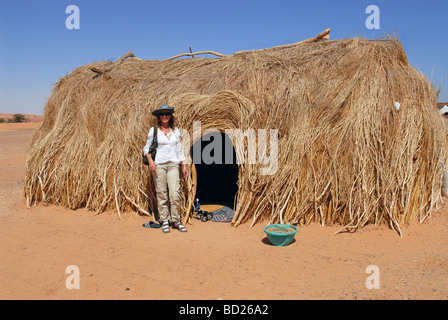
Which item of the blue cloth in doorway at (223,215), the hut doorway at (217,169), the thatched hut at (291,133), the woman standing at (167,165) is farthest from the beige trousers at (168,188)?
the hut doorway at (217,169)

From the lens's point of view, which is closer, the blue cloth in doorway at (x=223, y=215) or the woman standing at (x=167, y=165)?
the woman standing at (x=167, y=165)

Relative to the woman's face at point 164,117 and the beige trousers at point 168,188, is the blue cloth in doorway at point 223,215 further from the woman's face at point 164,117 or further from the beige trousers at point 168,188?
the woman's face at point 164,117

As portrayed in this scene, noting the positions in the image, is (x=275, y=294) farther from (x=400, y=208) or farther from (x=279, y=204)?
(x=400, y=208)

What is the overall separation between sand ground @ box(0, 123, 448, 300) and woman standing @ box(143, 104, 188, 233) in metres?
0.36

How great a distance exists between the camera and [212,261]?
14.8ft

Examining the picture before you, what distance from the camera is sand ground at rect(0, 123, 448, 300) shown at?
3.71 metres

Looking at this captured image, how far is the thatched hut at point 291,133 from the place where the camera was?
5.52m

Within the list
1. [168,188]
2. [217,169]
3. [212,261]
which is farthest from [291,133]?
[217,169]

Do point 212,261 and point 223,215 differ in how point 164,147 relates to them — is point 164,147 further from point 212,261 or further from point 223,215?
point 212,261

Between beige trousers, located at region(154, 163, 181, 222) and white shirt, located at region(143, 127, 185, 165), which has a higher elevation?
white shirt, located at region(143, 127, 185, 165)

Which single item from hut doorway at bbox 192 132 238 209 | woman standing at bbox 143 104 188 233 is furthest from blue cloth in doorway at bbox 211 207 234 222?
hut doorway at bbox 192 132 238 209

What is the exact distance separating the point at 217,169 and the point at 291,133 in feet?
11.0

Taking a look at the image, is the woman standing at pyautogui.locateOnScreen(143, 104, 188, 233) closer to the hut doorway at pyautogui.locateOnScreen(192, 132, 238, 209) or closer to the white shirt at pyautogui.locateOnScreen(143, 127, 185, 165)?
the white shirt at pyautogui.locateOnScreen(143, 127, 185, 165)

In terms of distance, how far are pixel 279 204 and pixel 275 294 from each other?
2188mm
